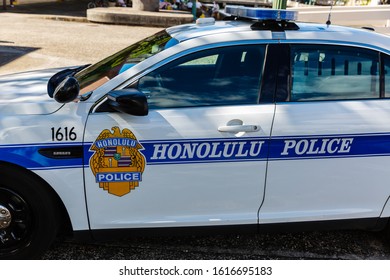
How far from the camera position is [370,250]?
3.37m

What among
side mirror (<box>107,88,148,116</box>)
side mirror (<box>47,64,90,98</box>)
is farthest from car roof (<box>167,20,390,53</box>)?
side mirror (<box>47,64,90,98</box>)

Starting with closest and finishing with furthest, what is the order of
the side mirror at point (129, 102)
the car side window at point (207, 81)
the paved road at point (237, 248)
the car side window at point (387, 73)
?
the side mirror at point (129, 102)
the car side window at point (207, 81)
the car side window at point (387, 73)
the paved road at point (237, 248)

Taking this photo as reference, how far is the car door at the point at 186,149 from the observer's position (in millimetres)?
2744

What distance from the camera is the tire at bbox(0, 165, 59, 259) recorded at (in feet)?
9.01

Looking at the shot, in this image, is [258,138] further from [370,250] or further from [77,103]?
[370,250]

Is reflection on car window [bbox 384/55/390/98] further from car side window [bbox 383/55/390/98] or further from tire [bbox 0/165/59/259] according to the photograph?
tire [bbox 0/165/59/259]

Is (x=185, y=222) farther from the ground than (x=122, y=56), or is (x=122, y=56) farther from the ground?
(x=122, y=56)

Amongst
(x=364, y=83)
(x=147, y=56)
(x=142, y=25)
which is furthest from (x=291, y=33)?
(x=142, y=25)

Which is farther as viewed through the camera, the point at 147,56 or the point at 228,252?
the point at 228,252

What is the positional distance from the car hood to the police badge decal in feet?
1.34

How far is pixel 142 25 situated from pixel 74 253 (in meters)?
13.9

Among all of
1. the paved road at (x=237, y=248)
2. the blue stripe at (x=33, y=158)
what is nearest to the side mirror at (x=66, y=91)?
the blue stripe at (x=33, y=158)

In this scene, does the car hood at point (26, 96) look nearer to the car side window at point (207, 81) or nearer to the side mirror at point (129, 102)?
the side mirror at point (129, 102)

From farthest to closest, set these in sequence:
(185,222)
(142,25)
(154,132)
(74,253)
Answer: (142,25), (74,253), (185,222), (154,132)
